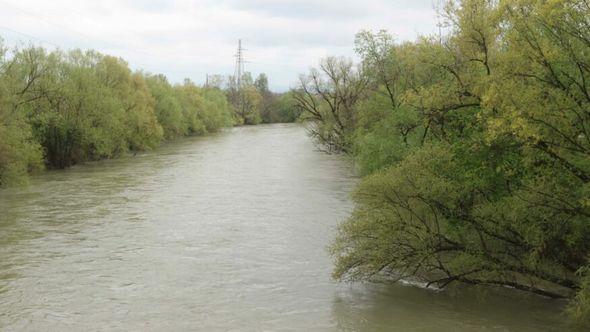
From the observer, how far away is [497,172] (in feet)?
48.5

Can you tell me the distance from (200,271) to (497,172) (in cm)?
925

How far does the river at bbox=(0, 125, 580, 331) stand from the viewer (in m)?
14.2

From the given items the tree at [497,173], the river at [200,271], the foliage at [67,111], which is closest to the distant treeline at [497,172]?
the tree at [497,173]

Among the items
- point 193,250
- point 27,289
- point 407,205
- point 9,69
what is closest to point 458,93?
point 407,205

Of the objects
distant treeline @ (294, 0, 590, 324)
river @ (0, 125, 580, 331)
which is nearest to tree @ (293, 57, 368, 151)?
river @ (0, 125, 580, 331)

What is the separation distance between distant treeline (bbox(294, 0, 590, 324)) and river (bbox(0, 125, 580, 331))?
1.07 metres

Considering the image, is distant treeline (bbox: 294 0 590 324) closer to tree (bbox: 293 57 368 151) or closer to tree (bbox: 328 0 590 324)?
tree (bbox: 328 0 590 324)

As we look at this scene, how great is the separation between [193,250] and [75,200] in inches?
498

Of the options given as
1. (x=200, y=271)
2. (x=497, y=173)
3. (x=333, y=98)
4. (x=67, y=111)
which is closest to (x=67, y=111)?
(x=67, y=111)

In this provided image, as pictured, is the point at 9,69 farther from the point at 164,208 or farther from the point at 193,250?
the point at 193,250

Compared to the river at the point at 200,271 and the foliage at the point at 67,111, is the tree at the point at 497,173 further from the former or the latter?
the foliage at the point at 67,111

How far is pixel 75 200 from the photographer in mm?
30547

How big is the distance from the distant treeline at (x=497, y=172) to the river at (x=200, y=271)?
1.07m

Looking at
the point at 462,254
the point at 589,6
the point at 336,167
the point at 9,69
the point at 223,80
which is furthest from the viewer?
the point at 223,80
